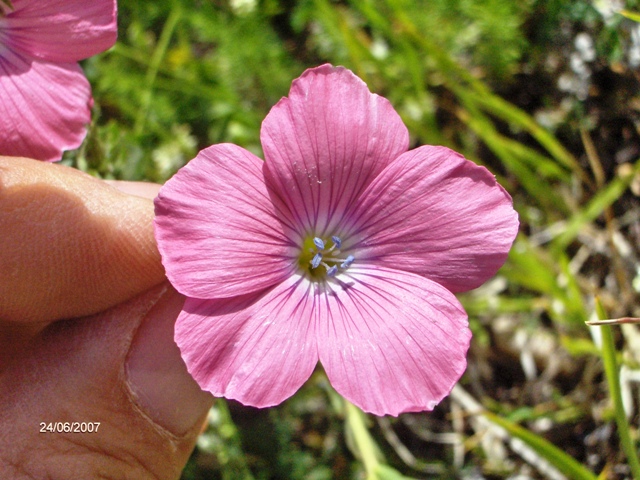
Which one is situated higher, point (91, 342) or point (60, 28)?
point (60, 28)

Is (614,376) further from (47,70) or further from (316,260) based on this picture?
(47,70)

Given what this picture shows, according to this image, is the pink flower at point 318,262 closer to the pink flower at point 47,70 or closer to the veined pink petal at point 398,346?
the veined pink petal at point 398,346

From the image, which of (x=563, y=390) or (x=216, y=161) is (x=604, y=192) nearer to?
(x=563, y=390)

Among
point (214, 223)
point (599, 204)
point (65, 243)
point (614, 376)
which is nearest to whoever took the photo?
point (214, 223)

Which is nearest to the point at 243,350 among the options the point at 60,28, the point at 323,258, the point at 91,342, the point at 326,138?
the point at 323,258

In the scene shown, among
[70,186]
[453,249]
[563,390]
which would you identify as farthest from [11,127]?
[563,390]

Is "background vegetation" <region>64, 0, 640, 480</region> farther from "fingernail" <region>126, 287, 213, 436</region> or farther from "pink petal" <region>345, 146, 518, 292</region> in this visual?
"pink petal" <region>345, 146, 518, 292</region>
